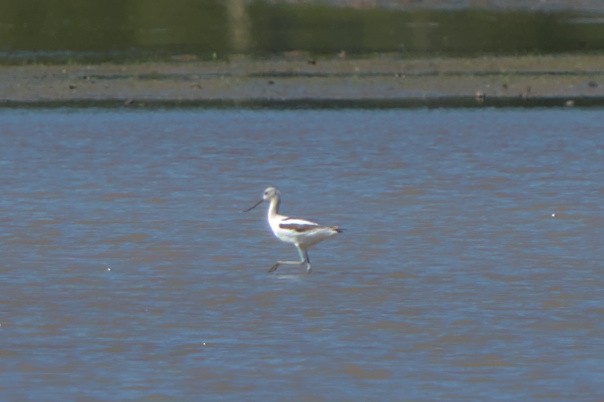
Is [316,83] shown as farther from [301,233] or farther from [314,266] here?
[301,233]

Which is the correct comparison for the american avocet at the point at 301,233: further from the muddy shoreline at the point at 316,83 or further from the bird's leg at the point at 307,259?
the muddy shoreline at the point at 316,83

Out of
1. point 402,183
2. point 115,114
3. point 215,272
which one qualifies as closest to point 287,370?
point 215,272

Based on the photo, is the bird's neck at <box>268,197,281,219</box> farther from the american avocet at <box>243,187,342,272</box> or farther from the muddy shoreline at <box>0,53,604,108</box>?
the muddy shoreline at <box>0,53,604,108</box>

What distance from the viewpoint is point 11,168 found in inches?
611

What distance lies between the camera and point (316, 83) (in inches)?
874

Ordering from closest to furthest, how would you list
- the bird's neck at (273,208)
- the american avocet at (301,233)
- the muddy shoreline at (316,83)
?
the american avocet at (301,233)
the bird's neck at (273,208)
the muddy shoreline at (316,83)

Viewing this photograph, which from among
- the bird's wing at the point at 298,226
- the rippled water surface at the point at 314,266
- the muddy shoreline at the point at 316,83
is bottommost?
the muddy shoreline at the point at 316,83

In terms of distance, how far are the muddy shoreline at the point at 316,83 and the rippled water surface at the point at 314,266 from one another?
8.80 feet

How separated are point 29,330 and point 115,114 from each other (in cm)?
1166

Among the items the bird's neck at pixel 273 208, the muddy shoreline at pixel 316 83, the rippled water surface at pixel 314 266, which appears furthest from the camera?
the muddy shoreline at pixel 316 83

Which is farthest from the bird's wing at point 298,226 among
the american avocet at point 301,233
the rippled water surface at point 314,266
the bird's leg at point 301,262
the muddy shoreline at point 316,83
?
the muddy shoreline at point 316,83

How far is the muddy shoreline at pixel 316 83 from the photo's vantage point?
20969 millimetres

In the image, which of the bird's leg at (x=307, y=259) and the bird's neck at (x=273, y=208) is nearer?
the bird's leg at (x=307, y=259)

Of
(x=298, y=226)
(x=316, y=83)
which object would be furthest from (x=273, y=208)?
(x=316, y=83)
